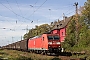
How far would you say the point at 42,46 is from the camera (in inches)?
1286

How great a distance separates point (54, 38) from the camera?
31.1 meters

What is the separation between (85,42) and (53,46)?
1859 cm

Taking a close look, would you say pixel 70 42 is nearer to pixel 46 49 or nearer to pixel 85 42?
pixel 85 42

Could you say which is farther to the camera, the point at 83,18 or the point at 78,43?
the point at 83,18

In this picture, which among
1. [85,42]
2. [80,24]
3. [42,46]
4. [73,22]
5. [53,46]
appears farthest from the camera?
[73,22]

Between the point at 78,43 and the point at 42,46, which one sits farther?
the point at 78,43

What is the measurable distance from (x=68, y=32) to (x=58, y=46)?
2788 centimetres

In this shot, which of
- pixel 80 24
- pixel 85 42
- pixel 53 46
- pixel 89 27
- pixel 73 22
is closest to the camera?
pixel 53 46

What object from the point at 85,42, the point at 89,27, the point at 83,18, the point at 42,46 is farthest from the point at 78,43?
the point at 42,46

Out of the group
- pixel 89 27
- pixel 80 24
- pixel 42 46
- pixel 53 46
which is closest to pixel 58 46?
pixel 53 46

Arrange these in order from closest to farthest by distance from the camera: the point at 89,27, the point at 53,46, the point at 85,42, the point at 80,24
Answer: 1. the point at 53,46
2. the point at 85,42
3. the point at 89,27
4. the point at 80,24

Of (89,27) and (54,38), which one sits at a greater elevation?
(89,27)

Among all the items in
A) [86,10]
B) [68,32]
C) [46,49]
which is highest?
[86,10]

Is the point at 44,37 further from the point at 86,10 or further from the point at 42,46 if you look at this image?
the point at 86,10
